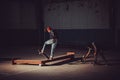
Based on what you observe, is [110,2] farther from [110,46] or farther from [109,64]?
[109,64]

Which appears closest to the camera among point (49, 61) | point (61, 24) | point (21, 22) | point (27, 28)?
point (49, 61)

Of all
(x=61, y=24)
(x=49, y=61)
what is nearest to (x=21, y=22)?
(x=61, y=24)

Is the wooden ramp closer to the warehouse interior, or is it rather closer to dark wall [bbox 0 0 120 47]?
the warehouse interior

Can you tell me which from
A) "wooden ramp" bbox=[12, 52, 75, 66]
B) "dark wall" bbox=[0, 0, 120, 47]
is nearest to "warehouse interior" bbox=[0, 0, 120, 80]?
"dark wall" bbox=[0, 0, 120, 47]

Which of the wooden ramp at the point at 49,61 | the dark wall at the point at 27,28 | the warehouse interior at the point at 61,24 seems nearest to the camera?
the wooden ramp at the point at 49,61

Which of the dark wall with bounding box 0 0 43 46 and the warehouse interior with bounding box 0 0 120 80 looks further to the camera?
the dark wall with bounding box 0 0 43 46

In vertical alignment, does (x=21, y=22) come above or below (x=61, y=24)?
above

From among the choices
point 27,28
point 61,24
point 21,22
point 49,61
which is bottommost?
point 49,61

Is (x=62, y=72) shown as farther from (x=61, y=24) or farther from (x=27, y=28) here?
(x=27, y=28)

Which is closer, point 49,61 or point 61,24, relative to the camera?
point 49,61

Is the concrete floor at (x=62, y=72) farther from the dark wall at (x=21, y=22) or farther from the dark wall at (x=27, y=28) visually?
the dark wall at (x=21, y=22)

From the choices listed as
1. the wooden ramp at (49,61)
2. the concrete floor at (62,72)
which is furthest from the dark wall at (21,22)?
the concrete floor at (62,72)

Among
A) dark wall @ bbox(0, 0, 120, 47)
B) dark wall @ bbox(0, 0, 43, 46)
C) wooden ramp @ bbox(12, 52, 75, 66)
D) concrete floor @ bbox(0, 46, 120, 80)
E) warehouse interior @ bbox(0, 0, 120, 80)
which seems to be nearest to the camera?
concrete floor @ bbox(0, 46, 120, 80)

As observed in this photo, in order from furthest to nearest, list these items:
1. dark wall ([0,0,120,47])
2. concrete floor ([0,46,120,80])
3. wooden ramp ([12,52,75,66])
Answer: dark wall ([0,0,120,47]), wooden ramp ([12,52,75,66]), concrete floor ([0,46,120,80])
